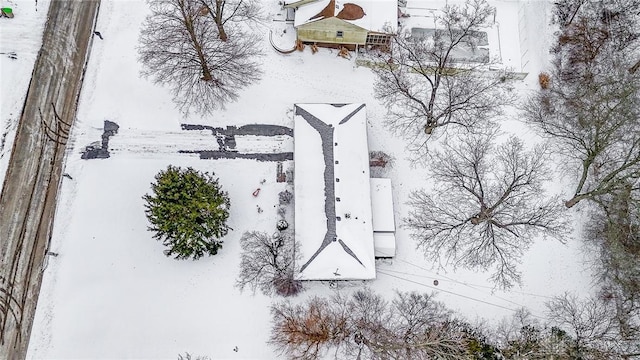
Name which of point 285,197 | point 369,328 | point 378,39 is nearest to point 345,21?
point 378,39

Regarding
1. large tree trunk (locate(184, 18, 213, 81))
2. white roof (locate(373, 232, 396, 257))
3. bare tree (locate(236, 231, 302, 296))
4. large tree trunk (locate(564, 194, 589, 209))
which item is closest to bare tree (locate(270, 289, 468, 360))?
bare tree (locate(236, 231, 302, 296))

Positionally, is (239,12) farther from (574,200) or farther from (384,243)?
(574,200)

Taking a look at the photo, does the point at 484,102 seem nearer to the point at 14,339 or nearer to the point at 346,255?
the point at 346,255

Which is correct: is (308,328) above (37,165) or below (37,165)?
below

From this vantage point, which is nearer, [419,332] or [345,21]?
[419,332]

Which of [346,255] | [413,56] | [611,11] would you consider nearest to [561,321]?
[346,255]

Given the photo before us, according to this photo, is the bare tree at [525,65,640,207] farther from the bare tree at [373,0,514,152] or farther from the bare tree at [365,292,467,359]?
the bare tree at [365,292,467,359]
